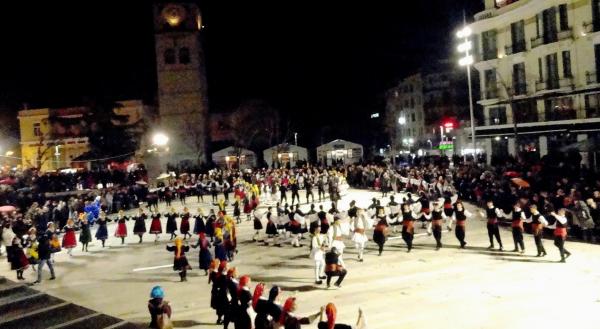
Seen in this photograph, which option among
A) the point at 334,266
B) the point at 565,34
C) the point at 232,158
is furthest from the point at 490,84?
the point at 334,266

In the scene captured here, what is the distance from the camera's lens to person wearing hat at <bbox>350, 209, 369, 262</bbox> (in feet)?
52.0

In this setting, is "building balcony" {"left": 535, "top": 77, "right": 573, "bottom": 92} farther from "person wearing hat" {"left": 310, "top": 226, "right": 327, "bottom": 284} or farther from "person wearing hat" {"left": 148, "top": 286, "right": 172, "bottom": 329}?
"person wearing hat" {"left": 148, "top": 286, "right": 172, "bottom": 329}

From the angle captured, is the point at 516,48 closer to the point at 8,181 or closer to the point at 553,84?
the point at 553,84

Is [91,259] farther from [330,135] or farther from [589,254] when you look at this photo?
[330,135]

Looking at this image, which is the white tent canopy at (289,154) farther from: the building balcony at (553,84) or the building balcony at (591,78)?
the building balcony at (591,78)

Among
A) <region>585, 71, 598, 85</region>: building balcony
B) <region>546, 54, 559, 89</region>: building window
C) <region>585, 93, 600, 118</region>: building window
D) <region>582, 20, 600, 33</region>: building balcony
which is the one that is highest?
<region>582, 20, 600, 33</region>: building balcony

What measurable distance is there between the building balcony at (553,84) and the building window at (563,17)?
10.9 ft

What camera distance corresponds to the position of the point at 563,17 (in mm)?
34344

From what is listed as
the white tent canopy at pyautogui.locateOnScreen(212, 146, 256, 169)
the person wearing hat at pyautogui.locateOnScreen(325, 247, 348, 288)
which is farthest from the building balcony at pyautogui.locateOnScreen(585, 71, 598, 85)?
the white tent canopy at pyautogui.locateOnScreen(212, 146, 256, 169)

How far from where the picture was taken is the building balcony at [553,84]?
34.6m

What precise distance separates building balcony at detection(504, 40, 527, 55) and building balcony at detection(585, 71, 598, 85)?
6720 millimetres

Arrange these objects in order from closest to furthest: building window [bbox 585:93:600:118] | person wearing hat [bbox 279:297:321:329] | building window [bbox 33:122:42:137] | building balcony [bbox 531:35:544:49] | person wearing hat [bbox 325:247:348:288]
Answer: person wearing hat [bbox 279:297:321:329]
person wearing hat [bbox 325:247:348:288]
building window [bbox 585:93:600:118]
building balcony [bbox 531:35:544:49]
building window [bbox 33:122:42:137]

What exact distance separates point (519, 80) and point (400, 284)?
3160 cm

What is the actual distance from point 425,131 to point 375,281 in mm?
65213
